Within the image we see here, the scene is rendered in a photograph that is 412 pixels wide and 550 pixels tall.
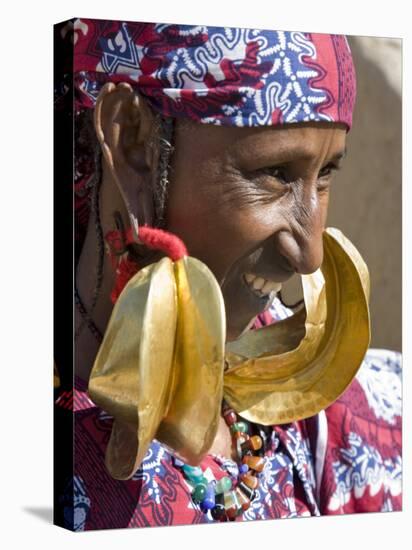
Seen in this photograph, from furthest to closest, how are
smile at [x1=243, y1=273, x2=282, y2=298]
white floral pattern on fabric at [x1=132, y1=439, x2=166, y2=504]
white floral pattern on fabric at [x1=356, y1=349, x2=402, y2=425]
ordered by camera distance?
1. white floral pattern on fabric at [x1=356, y1=349, x2=402, y2=425]
2. smile at [x1=243, y1=273, x2=282, y2=298]
3. white floral pattern on fabric at [x1=132, y1=439, x2=166, y2=504]

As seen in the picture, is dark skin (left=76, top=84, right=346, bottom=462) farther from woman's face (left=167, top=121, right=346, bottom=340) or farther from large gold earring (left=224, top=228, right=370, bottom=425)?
large gold earring (left=224, top=228, right=370, bottom=425)

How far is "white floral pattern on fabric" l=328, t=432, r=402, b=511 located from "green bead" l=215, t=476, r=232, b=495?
1.60 feet

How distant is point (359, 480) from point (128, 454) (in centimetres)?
105

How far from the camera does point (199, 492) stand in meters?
5.84

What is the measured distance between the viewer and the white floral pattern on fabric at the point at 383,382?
6.36 m

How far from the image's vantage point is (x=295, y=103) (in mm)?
5781

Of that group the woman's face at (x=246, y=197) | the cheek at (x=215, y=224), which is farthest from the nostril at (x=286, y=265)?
the cheek at (x=215, y=224)

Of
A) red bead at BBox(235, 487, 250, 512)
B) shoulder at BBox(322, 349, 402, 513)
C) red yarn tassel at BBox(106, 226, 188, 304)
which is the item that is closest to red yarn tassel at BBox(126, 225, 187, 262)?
red yarn tassel at BBox(106, 226, 188, 304)

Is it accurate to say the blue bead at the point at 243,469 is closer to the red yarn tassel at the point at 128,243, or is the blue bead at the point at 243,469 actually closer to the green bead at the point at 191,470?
the green bead at the point at 191,470

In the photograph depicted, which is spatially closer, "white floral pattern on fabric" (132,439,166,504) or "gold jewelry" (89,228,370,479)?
"gold jewelry" (89,228,370,479)

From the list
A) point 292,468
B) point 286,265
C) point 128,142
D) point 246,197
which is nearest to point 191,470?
point 292,468

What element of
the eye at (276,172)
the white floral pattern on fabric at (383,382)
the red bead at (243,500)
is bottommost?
the red bead at (243,500)

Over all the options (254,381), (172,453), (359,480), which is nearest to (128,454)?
(172,453)

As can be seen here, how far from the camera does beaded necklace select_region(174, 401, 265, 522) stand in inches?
230
